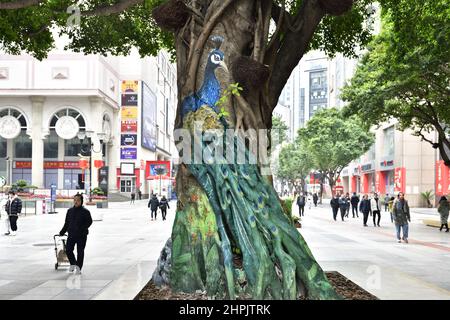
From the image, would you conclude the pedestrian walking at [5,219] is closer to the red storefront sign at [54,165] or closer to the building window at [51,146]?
the red storefront sign at [54,165]

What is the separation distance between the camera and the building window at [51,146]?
217 ft

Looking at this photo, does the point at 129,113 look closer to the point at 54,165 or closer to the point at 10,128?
the point at 54,165

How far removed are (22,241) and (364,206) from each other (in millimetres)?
16919

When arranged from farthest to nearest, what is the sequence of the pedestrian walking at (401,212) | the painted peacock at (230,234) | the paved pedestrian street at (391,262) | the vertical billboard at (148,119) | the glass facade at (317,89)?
the glass facade at (317,89) < the vertical billboard at (148,119) < the pedestrian walking at (401,212) < the paved pedestrian street at (391,262) < the painted peacock at (230,234)

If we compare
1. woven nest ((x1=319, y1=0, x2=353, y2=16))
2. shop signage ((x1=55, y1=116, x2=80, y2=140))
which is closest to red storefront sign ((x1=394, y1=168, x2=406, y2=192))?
shop signage ((x1=55, y1=116, x2=80, y2=140))

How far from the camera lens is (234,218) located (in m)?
7.26

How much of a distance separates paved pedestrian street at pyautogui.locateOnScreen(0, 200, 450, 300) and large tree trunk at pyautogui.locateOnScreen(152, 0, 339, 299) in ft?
3.42

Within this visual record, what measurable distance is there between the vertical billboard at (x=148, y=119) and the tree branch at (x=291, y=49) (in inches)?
2415

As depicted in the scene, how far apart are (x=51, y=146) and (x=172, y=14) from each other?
61.9 meters

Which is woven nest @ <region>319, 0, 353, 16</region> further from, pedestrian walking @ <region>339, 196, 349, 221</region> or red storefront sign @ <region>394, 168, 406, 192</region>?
red storefront sign @ <region>394, 168, 406, 192</region>

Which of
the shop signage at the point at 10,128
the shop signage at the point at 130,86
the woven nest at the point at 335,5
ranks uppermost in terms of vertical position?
the shop signage at the point at 130,86

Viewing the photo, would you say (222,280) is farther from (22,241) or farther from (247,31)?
(22,241)

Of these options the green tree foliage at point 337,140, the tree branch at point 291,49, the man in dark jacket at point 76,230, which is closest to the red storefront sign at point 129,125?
the green tree foliage at point 337,140
